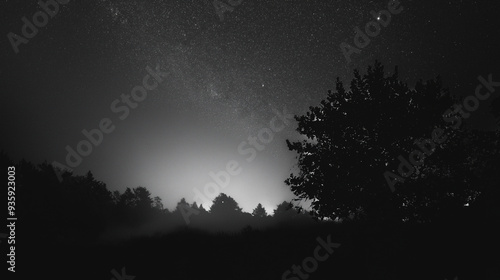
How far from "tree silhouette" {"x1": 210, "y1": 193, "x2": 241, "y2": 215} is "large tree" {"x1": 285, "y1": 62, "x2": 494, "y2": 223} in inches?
2302

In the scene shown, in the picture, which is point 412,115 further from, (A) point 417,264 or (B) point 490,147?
(A) point 417,264

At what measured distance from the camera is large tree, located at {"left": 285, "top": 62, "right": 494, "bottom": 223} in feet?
38.6

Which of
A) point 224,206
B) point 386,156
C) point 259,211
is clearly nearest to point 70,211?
point 386,156

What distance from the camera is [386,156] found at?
12328 mm

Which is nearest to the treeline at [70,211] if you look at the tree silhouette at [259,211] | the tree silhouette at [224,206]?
the tree silhouette at [224,206]

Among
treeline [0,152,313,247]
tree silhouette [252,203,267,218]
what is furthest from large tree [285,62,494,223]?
tree silhouette [252,203,267,218]

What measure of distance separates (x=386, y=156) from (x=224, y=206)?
62264 mm

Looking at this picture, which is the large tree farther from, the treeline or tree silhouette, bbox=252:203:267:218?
tree silhouette, bbox=252:203:267:218

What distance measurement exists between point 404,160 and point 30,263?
18.7 metres

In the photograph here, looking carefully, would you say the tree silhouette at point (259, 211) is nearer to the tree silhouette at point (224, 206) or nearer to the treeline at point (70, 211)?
the tree silhouette at point (224, 206)

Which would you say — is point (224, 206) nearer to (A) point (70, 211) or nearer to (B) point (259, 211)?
(B) point (259, 211)

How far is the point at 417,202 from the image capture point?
11703 mm

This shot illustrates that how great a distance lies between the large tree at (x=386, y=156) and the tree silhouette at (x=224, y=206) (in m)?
58.5

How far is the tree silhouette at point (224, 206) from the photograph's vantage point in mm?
69219
